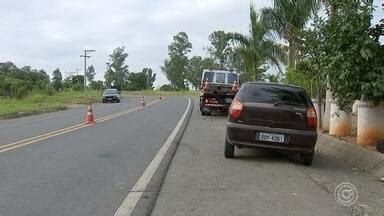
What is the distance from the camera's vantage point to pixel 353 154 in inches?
→ 481

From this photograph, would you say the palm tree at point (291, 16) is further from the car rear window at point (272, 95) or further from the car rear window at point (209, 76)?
the car rear window at point (272, 95)

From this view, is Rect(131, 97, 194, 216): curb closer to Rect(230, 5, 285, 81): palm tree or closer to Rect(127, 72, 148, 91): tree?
Rect(230, 5, 285, 81): palm tree

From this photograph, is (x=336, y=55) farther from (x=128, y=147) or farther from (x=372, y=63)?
(x=128, y=147)

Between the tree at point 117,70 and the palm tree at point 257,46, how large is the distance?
107225mm

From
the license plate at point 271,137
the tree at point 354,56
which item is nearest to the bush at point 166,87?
the tree at point 354,56

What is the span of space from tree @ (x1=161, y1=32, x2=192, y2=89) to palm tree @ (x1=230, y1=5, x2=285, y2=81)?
316 ft

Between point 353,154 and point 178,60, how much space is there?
12291 cm

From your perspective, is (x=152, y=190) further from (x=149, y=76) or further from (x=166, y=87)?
(x=149, y=76)

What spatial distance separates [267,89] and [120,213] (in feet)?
18.5

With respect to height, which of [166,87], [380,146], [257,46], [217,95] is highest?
[257,46]

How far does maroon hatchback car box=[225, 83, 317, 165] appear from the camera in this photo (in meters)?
11.1

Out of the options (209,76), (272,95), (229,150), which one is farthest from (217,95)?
(272,95)

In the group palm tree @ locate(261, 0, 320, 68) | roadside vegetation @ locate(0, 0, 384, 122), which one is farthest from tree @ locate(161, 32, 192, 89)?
palm tree @ locate(261, 0, 320, 68)

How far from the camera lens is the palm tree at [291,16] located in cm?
1998
